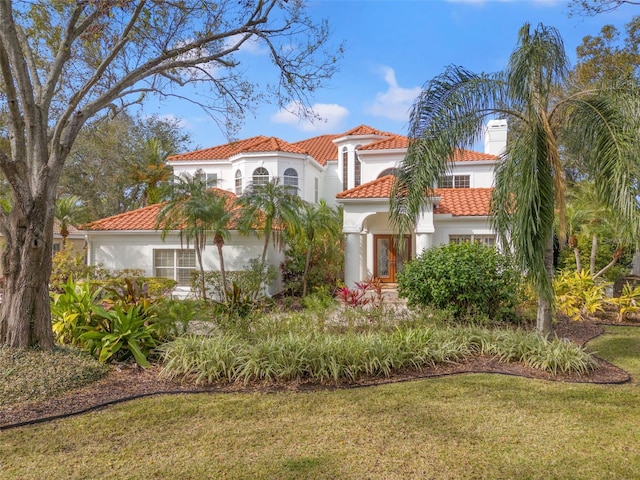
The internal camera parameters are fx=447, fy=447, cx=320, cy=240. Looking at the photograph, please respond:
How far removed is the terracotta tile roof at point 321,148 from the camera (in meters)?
27.7

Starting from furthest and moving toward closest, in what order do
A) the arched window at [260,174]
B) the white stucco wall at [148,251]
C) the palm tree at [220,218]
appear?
1. the arched window at [260,174]
2. the white stucco wall at [148,251]
3. the palm tree at [220,218]

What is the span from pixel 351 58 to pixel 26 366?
29.7 feet

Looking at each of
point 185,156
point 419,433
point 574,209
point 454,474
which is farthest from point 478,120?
point 185,156

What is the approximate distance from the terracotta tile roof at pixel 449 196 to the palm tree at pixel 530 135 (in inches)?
334

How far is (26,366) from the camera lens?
689 centimetres

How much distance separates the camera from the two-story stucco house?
706 inches

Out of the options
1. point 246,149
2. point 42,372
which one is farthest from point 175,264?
point 42,372

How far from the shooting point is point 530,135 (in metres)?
8.09

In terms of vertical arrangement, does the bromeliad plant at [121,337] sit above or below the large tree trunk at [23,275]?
below

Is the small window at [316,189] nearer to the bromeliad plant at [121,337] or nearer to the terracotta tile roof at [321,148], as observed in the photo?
the terracotta tile roof at [321,148]

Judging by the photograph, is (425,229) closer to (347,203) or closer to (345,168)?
(347,203)

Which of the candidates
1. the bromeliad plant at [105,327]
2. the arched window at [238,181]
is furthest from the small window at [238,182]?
the bromeliad plant at [105,327]

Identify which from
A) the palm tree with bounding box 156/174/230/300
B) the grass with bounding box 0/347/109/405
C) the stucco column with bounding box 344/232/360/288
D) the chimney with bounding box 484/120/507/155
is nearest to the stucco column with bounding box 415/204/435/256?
the stucco column with bounding box 344/232/360/288

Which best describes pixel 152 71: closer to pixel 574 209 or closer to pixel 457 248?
pixel 457 248
